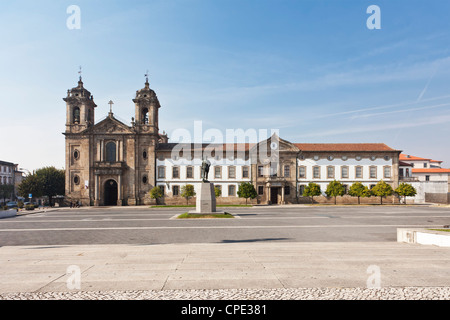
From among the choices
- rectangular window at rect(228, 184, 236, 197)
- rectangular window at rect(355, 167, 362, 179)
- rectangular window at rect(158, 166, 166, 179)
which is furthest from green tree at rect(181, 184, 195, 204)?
rectangular window at rect(355, 167, 362, 179)

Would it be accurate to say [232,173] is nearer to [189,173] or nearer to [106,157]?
[189,173]

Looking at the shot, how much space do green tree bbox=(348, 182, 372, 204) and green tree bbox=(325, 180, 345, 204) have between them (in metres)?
1.74

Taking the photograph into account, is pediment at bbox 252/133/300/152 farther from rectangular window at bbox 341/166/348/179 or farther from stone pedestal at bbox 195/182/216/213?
stone pedestal at bbox 195/182/216/213

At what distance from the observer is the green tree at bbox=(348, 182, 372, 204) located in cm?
5097

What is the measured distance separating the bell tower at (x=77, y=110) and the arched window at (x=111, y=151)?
482 centimetres

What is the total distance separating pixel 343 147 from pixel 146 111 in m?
35.0

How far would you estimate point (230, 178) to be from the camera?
176 feet

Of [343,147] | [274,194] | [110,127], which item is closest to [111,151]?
[110,127]

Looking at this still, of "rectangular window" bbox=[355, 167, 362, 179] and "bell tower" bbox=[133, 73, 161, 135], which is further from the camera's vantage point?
"rectangular window" bbox=[355, 167, 362, 179]

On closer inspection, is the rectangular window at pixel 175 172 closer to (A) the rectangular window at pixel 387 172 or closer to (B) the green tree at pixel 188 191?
(B) the green tree at pixel 188 191

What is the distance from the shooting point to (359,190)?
51.1 metres

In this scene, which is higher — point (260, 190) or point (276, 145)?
point (276, 145)
